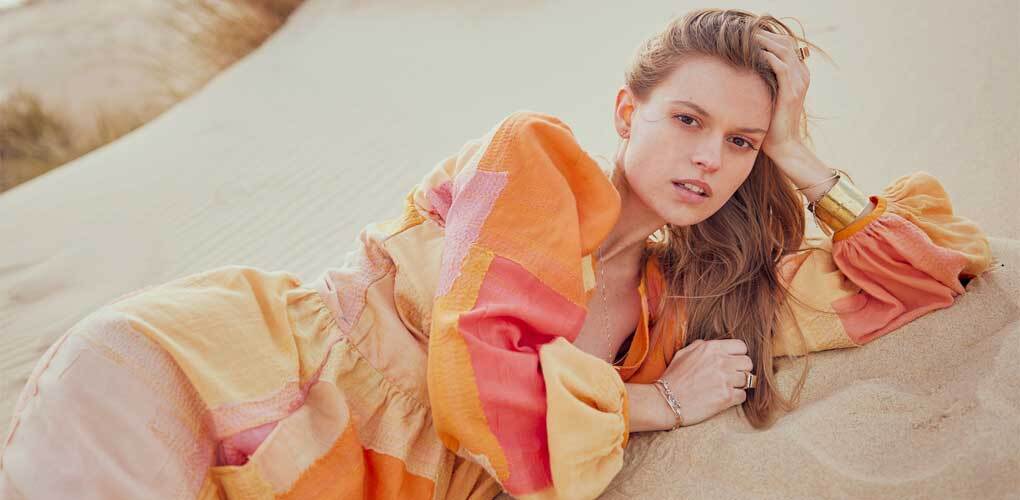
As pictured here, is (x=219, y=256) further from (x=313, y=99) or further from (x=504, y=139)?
(x=504, y=139)

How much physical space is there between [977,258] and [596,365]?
1388 mm

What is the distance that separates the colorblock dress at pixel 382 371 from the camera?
1.63m

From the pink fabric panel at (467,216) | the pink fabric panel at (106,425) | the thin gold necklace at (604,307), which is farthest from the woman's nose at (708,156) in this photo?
the pink fabric panel at (106,425)

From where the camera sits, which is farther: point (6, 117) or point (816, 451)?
point (6, 117)

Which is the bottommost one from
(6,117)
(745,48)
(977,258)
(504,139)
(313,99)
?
(6,117)

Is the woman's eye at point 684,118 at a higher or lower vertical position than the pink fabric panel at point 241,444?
higher

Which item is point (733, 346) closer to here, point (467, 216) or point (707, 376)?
point (707, 376)

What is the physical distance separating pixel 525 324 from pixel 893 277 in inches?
51.2

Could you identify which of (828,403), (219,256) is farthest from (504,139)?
(219,256)

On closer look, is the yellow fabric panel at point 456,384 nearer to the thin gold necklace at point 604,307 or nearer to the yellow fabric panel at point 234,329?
the yellow fabric panel at point 234,329

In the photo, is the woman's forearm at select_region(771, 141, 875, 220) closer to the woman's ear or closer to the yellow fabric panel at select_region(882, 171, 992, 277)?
the yellow fabric panel at select_region(882, 171, 992, 277)

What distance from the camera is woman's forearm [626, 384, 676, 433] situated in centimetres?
222

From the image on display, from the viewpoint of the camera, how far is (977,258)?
7.95ft

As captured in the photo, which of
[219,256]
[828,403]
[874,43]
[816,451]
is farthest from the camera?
[874,43]
